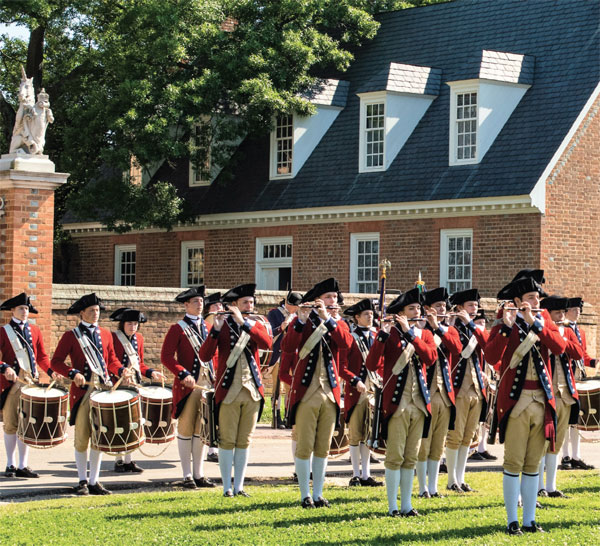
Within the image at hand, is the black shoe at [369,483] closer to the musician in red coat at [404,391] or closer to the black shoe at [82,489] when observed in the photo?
the musician in red coat at [404,391]

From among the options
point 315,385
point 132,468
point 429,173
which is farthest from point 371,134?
point 315,385

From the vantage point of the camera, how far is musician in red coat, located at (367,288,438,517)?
11180 millimetres

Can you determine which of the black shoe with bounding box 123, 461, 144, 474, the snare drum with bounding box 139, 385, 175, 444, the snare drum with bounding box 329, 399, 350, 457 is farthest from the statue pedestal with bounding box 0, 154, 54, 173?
the snare drum with bounding box 329, 399, 350, 457

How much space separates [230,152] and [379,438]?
20.9m

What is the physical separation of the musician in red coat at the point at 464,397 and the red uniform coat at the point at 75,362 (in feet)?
12.0

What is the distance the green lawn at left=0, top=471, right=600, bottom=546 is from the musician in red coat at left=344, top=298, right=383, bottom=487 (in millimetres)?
790

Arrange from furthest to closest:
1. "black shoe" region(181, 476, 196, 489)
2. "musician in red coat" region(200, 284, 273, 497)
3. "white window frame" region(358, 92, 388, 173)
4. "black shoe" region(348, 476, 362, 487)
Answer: "white window frame" region(358, 92, 388, 173) < "black shoe" region(348, 476, 362, 487) < "black shoe" region(181, 476, 196, 489) < "musician in red coat" region(200, 284, 273, 497)

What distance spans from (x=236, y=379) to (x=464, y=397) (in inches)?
103

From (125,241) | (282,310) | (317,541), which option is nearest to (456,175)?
(282,310)

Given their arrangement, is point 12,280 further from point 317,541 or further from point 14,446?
point 317,541

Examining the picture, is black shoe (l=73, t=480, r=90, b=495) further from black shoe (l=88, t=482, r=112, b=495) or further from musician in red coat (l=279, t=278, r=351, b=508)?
musician in red coat (l=279, t=278, r=351, b=508)

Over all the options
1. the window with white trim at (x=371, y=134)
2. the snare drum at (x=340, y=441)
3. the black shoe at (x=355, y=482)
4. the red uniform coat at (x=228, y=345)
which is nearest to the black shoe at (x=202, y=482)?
the snare drum at (x=340, y=441)

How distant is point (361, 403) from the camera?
13781 mm

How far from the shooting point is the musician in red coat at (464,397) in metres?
13.1
